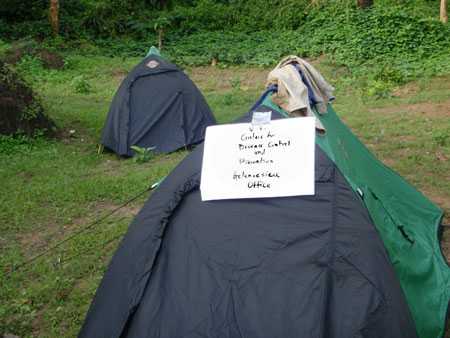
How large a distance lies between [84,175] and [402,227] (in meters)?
4.60

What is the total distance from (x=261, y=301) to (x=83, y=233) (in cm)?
323

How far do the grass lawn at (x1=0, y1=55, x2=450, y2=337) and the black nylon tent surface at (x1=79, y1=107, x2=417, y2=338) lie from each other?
1218mm

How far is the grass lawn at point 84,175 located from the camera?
4.99 meters

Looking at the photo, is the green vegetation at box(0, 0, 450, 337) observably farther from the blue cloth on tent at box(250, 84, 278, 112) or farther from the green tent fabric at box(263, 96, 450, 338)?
the blue cloth on tent at box(250, 84, 278, 112)

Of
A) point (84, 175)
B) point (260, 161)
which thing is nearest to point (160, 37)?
point (84, 175)

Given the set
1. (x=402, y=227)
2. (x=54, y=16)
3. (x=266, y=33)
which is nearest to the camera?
(x=402, y=227)

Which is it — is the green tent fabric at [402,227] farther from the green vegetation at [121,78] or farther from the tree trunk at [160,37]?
the tree trunk at [160,37]

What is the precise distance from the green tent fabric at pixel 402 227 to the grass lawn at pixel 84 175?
537 millimetres

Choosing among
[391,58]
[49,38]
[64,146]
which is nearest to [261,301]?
[64,146]

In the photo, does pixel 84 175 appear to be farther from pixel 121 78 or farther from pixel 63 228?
pixel 121 78

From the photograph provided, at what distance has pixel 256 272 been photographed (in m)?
3.31

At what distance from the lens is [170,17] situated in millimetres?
20781

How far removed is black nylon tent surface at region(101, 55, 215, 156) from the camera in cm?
914

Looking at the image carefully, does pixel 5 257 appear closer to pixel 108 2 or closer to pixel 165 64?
pixel 165 64
